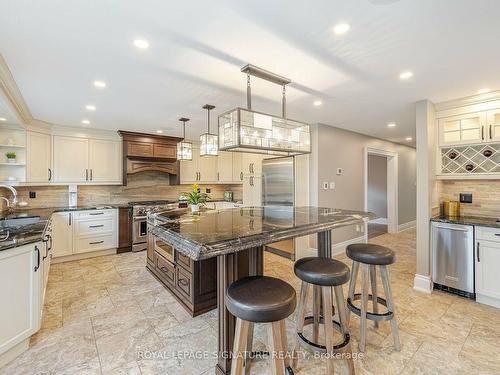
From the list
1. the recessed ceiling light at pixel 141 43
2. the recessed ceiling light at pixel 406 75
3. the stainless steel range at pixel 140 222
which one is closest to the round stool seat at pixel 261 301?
the recessed ceiling light at pixel 141 43

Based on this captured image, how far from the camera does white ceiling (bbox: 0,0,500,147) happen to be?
4.88 feet

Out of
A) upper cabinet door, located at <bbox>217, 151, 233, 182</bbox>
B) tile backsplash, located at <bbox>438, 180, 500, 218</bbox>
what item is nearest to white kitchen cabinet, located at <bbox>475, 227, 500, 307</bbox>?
tile backsplash, located at <bbox>438, 180, 500, 218</bbox>

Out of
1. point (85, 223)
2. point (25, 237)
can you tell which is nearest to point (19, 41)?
point (25, 237)

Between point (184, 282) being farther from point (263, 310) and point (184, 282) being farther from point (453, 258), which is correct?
point (453, 258)

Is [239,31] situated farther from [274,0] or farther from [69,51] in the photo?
[69,51]

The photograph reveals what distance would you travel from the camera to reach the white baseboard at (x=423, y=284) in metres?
2.97

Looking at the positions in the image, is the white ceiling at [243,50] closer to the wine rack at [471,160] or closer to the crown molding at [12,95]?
the crown molding at [12,95]

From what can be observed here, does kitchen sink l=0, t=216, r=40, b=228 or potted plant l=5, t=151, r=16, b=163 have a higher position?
potted plant l=5, t=151, r=16, b=163

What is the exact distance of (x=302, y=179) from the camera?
4.38 meters

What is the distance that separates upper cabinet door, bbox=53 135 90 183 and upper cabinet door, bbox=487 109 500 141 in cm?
620

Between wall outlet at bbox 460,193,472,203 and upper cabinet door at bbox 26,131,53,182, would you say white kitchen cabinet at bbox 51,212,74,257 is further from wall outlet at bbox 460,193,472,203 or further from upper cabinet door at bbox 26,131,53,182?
wall outlet at bbox 460,193,472,203

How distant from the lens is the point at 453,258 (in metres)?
2.87

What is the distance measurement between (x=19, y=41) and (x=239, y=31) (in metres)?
1.65

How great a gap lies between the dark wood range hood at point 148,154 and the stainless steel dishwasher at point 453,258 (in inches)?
192
